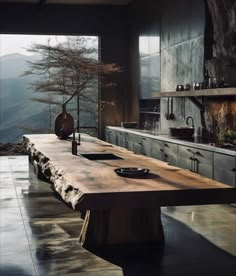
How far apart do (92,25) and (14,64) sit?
6.10 ft

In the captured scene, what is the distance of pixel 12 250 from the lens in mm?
3967

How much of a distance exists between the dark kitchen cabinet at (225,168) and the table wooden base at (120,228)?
124cm

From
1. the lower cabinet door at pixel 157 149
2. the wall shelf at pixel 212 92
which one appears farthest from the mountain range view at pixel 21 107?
the wall shelf at pixel 212 92

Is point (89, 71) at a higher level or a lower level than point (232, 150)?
higher

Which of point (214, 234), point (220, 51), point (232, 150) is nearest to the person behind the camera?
point (214, 234)

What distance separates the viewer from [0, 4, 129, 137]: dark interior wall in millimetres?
10758

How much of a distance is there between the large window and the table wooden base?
22.5 ft

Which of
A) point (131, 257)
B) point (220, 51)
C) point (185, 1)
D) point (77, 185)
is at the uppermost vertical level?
point (185, 1)

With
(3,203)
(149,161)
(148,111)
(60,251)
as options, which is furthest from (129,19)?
(60,251)

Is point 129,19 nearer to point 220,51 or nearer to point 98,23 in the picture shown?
point 98,23

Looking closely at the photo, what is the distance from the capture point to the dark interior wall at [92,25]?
10.8 m

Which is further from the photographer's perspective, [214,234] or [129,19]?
[129,19]

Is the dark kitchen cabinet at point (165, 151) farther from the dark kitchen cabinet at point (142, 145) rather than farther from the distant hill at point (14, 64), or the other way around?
the distant hill at point (14, 64)

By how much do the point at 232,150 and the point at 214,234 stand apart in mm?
1087
